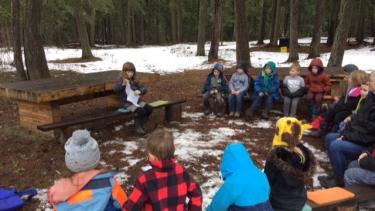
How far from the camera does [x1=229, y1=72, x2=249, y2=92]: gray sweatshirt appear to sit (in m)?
8.22

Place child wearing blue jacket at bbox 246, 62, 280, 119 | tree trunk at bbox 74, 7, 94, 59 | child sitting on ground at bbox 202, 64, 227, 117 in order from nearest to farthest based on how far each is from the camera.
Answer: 1. child wearing blue jacket at bbox 246, 62, 280, 119
2. child sitting on ground at bbox 202, 64, 227, 117
3. tree trunk at bbox 74, 7, 94, 59

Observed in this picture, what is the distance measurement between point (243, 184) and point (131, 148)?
11.5 feet

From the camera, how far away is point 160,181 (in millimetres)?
2945

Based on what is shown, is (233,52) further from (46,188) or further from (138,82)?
(46,188)

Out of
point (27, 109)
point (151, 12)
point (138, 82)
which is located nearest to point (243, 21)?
point (138, 82)

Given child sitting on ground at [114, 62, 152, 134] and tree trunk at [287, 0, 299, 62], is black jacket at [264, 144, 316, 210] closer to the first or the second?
child sitting on ground at [114, 62, 152, 134]

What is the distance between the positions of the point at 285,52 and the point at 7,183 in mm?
20349

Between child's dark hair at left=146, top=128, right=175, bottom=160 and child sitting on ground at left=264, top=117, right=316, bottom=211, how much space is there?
1.01m

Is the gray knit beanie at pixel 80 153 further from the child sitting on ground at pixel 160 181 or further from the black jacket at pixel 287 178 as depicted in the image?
the black jacket at pixel 287 178

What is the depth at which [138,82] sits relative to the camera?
7129mm

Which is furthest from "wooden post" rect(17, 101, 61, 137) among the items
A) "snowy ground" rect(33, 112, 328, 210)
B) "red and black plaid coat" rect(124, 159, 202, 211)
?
"red and black plaid coat" rect(124, 159, 202, 211)

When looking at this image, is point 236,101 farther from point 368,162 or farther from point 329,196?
point 329,196

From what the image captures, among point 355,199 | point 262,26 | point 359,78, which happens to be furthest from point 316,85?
point 262,26

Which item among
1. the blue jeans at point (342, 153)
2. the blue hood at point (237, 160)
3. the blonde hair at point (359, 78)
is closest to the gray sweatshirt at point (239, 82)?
the blonde hair at point (359, 78)
